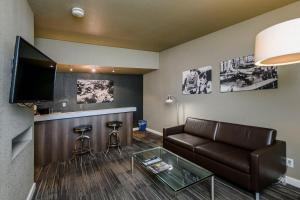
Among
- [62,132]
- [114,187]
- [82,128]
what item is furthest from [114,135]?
[114,187]

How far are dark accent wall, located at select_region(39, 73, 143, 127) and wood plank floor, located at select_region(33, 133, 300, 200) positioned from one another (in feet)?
7.56

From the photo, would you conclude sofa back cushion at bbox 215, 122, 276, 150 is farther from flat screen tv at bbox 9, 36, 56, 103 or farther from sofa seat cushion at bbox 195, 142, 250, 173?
flat screen tv at bbox 9, 36, 56, 103

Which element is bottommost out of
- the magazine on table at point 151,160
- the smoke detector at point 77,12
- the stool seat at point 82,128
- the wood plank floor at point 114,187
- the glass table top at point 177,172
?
the wood plank floor at point 114,187

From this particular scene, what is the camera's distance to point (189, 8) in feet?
8.19

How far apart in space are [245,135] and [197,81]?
170cm

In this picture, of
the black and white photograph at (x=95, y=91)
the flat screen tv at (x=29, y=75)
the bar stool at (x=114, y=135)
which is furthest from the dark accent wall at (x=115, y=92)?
the flat screen tv at (x=29, y=75)

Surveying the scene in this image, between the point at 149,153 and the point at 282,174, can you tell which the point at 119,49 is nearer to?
the point at 149,153

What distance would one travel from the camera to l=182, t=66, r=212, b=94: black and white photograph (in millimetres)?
3609

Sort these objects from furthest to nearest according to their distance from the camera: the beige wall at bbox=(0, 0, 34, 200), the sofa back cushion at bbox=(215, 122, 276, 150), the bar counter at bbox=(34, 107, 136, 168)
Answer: the bar counter at bbox=(34, 107, 136, 168)
the sofa back cushion at bbox=(215, 122, 276, 150)
the beige wall at bbox=(0, 0, 34, 200)

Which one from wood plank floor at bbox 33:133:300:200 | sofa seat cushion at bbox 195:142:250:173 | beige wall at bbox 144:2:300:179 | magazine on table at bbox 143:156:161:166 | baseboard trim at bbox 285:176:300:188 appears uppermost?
beige wall at bbox 144:2:300:179

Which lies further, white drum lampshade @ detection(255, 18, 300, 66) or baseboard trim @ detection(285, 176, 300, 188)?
baseboard trim @ detection(285, 176, 300, 188)

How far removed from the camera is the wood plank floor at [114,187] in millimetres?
2135

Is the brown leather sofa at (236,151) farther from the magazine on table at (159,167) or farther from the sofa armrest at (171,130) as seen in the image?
the magazine on table at (159,167)

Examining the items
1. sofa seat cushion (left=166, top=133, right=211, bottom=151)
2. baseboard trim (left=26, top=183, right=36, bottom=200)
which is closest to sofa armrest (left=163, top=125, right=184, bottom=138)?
sofa seat cushion (left=166, top=133, right=211, bottom=151)
